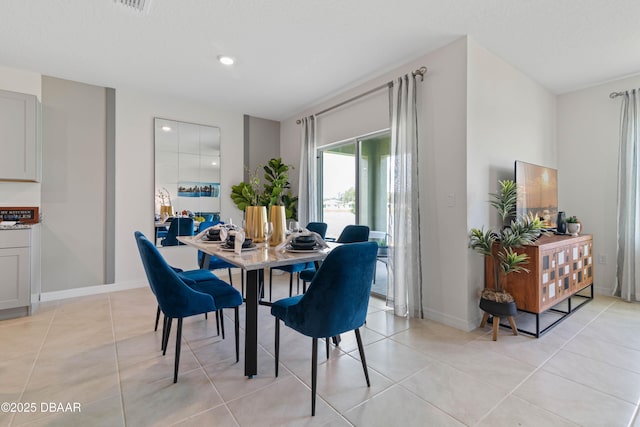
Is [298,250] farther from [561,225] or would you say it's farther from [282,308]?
[561,225]

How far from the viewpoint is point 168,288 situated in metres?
1.81

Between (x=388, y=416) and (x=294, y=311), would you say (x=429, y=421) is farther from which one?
(x=294, y=311)

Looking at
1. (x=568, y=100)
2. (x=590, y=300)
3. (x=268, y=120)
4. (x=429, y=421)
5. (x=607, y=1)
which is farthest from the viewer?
(x=268, y=120)

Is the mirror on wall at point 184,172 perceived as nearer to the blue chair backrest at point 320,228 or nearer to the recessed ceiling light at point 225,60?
the recessed ceiling light at point 225,60

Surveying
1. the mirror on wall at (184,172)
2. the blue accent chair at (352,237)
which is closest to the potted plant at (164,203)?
the mirror on wall at (184,172)

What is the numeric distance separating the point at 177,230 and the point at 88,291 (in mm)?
1273

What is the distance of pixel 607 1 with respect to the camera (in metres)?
2.21

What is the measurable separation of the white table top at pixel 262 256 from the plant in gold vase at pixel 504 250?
1.53 m

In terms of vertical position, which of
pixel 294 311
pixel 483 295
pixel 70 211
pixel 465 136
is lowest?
pixel 483 295

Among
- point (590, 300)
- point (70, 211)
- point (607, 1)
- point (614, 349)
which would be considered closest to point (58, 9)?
point (70, 211)

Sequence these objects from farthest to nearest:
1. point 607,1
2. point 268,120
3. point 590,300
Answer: point 268,120 → point 590,300 → point 607,1

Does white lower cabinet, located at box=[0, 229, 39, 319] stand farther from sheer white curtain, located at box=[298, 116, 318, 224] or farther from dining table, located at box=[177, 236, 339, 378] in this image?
sheer white curtain, located at box=[298, 116, 318, 224]

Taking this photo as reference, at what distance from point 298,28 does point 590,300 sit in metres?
4.38

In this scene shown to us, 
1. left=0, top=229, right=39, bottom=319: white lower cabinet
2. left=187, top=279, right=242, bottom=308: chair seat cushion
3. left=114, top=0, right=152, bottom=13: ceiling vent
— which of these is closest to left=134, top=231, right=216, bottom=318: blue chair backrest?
left=187, top=279, right=242, bottom=308: chair seat cushion
